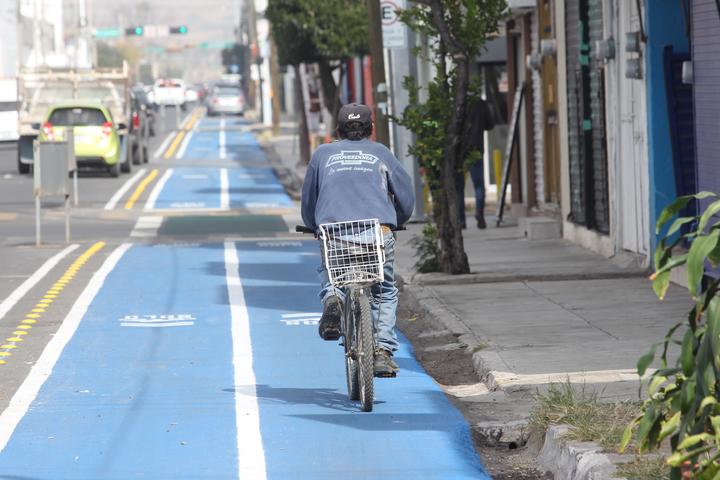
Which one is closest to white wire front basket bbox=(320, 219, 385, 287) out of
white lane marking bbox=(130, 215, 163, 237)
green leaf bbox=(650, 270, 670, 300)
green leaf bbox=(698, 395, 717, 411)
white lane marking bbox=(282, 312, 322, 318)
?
green leaf bbox=(650, 270, 670, 300)

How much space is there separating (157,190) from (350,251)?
24.3 metres

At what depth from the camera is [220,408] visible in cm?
973

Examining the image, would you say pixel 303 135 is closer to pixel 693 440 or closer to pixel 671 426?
pixel 671 426

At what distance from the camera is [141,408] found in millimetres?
9812

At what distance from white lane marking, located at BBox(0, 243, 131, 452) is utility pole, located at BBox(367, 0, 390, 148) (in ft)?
17.6

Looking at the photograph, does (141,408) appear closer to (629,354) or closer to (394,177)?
(394,177)

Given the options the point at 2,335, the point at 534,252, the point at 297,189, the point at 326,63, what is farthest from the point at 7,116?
the point at 2,335

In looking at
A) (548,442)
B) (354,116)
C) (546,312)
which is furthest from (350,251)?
(546,312)

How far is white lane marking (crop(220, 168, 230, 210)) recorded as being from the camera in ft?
97.1

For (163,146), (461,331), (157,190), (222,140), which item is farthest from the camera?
(222,140)

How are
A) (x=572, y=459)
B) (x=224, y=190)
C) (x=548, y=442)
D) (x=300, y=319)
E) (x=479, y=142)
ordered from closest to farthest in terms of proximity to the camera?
(x=572, y=459) → (x=548, y=442) → (x=300, y=319) → (x=479, y=142) → (x=224, y=190)

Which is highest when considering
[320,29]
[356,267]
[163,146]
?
[320,29]

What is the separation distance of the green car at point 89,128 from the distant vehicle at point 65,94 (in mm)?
1416

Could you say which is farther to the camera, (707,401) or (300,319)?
(300,319)
